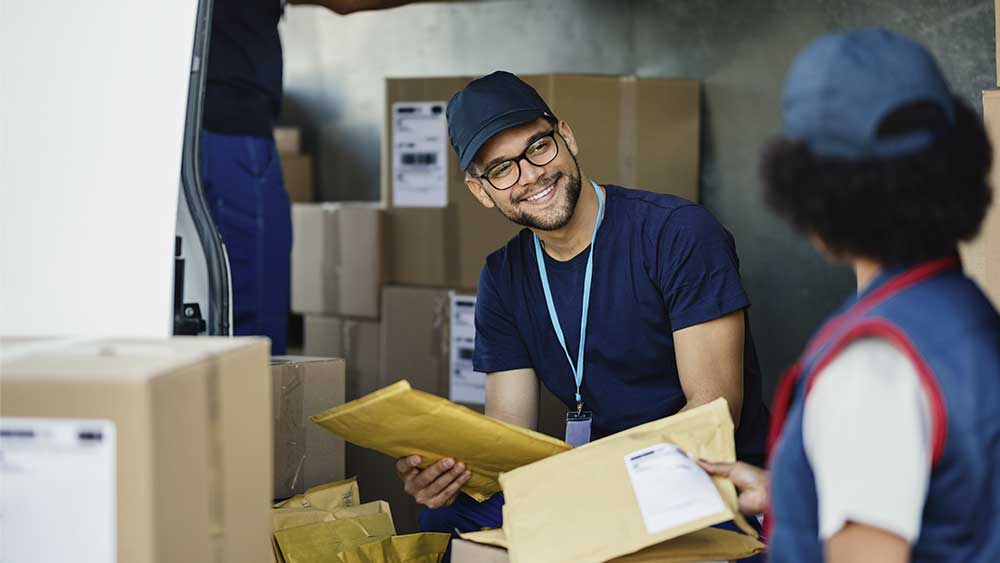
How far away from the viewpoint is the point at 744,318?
2.05 meters

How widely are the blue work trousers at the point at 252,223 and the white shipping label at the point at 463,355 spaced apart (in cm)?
52

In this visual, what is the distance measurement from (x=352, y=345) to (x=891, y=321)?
8.18ft

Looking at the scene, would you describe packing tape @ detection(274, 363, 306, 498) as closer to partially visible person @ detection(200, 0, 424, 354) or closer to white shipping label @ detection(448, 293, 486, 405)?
partially visible person @ detection(200, 0, 424, 354)

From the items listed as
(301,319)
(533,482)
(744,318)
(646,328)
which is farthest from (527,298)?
(301,319)

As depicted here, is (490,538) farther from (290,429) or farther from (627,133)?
(627,133)

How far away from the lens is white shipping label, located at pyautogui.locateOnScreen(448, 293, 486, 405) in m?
3.08

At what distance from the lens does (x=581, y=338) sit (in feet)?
6.90

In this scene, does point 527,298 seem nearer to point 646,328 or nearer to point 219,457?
point 646,328

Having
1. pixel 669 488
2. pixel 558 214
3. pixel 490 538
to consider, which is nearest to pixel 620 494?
pixel 669 488

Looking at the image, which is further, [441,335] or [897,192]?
[441,335]

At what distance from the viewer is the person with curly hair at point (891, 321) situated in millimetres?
975

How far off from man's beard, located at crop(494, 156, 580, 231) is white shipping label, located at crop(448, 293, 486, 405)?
1.01m

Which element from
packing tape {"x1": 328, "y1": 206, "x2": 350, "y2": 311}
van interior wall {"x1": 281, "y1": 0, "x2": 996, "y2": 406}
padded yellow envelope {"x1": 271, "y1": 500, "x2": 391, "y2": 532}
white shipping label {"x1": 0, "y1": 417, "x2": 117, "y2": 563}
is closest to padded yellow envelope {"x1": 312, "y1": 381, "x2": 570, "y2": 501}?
padded yellow envelope {"x1": 271, "y1": 500, "x2": 391, "y2": 532}

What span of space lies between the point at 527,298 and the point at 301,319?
8.34 feet
